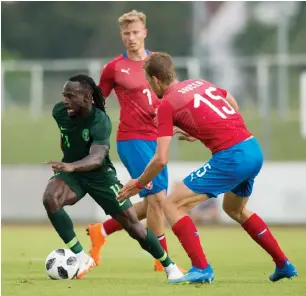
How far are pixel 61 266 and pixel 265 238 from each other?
2.00 m

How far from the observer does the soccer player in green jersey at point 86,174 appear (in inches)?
468

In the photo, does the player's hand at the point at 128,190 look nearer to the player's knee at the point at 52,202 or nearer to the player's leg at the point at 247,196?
the player's leg at the point at 247,196

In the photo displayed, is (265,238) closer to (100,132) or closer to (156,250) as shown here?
(156,250)

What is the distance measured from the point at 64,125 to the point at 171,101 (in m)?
1.40

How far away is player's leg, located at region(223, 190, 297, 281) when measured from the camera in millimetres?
11788

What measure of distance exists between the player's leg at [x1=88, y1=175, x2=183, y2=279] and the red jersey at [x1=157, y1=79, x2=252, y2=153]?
110 centimetres

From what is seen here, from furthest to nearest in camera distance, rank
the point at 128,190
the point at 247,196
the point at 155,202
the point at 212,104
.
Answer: the point at 155,202
the point at 247,196
the point at 212,104
the point at 128,190

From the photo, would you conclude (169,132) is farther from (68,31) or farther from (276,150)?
(68,31)

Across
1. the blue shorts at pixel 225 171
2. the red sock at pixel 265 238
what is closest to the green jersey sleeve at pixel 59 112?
the blue shorts at pixel 225 171

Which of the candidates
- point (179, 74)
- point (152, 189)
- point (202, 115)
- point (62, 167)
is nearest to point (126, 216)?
point (62, 167)

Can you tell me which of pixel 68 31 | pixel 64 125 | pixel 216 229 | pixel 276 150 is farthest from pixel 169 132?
pixel 68 31

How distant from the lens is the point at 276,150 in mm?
29219

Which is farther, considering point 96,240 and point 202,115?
point 96,240

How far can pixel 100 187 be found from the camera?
12.0m
